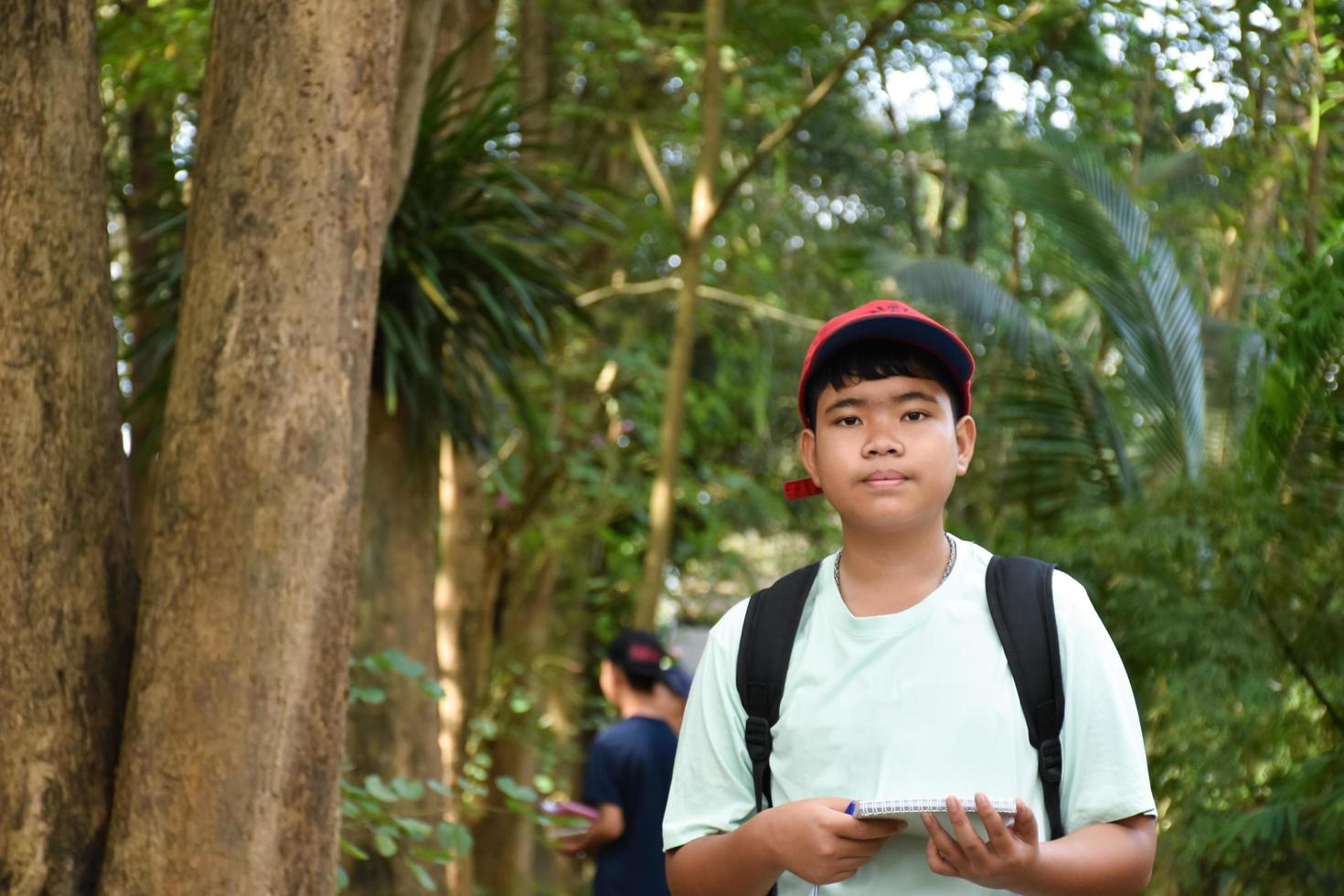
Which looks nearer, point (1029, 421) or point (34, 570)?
point (34, 570)

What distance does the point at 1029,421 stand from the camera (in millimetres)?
8125

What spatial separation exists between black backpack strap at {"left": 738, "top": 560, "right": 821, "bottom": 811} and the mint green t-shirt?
0.05ft

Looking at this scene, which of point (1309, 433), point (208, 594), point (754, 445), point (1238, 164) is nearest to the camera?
point (208, 594)

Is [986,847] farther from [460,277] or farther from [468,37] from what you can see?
[468,37]

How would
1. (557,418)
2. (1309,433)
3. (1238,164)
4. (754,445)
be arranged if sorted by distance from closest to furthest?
1. (1309,433)
2. (1238,164)
3. (557,418)
4. (754,445)

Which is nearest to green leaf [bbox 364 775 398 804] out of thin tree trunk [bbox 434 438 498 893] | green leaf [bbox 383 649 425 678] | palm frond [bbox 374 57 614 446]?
green leaf [bbox 383 649 425 678]

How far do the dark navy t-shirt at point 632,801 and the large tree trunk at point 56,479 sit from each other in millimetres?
2399

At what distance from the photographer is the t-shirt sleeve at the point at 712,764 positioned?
182 cm

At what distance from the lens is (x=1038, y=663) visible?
5.66 feet

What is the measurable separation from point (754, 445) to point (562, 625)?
2367 millimetres

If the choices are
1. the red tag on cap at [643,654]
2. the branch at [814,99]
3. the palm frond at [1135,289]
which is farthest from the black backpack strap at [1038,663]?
the palm frond at [1135,289]

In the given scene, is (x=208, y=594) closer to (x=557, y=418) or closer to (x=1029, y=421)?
(x=1029, y=421)

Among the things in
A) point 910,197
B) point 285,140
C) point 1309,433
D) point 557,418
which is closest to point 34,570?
point 285,140

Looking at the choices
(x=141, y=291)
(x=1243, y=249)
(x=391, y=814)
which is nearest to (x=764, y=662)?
(x=391, y=814)
